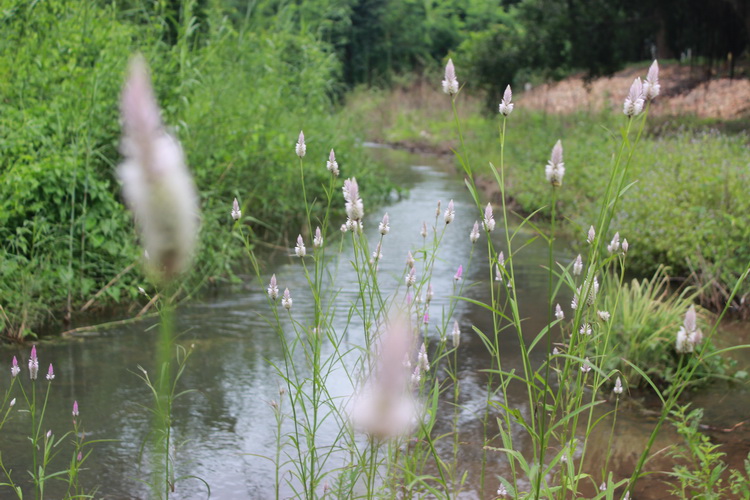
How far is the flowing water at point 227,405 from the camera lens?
133 inches

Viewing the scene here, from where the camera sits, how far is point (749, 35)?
42.3ft

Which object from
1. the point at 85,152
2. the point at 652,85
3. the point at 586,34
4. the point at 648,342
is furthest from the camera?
the point at 586,34

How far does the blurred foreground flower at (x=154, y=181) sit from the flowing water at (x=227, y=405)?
70.7 inches

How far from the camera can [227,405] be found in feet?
13.5

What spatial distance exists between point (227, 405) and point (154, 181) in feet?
11.5

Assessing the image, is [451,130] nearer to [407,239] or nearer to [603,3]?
[603,3]

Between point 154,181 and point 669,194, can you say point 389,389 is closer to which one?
point 154,181

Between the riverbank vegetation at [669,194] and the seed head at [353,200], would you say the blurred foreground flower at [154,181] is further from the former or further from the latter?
the riverbank vegetation at [669,194]

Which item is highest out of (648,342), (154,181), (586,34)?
(586,34)

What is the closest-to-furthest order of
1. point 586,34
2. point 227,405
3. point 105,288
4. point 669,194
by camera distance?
point 227,405, point 105,288, point 669,194, point 586,34

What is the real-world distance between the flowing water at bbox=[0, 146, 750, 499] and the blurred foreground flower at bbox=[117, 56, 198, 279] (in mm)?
1796

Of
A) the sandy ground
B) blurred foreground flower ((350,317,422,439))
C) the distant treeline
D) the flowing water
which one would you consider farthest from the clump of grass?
the sandy ground

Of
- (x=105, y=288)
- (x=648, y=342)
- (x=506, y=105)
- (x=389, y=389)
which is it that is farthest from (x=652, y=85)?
(x=105, y=288)

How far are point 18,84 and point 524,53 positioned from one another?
13728 mm
